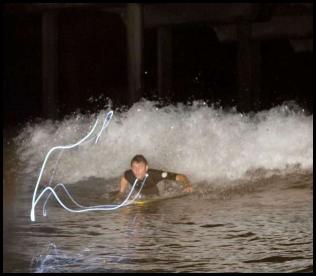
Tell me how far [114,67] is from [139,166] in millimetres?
17861

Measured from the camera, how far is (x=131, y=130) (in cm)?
1267

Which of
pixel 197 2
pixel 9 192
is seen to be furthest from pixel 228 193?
pixel 197 2

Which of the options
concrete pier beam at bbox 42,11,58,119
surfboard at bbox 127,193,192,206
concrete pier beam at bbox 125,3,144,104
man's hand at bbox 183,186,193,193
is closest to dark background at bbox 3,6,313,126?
concrete pier beam at bbox 42,11,58,119

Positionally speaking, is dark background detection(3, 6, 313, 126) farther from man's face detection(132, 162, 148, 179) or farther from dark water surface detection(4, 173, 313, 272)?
dark water surface detection(4, 173, 313, 272)

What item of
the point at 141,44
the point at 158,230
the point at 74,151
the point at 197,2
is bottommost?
the point at 158,230

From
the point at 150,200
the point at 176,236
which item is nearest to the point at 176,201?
the point at 150,200

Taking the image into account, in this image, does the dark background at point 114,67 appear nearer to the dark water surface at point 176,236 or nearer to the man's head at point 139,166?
the man's head at point 139,166

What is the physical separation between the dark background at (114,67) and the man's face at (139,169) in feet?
35.8

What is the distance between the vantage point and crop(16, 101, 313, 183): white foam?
34.0 ft

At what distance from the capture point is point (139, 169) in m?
7.96

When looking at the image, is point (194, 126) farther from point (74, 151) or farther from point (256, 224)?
point (256, 224)

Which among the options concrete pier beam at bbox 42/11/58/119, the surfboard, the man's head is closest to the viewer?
the surfboard

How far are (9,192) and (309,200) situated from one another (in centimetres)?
341

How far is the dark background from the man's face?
1092 cm
